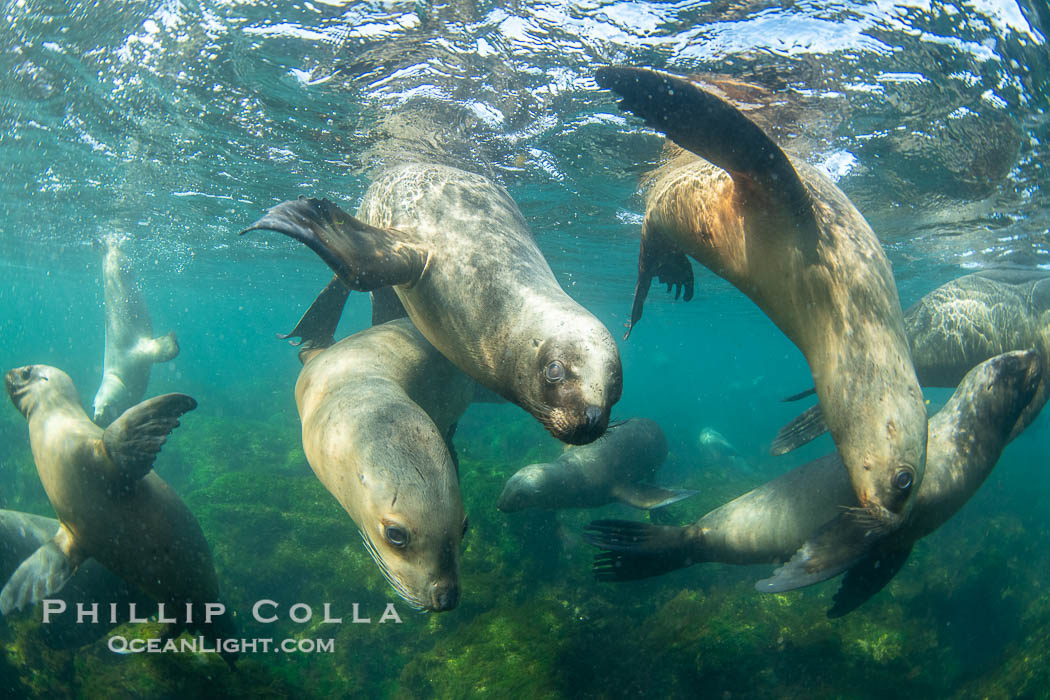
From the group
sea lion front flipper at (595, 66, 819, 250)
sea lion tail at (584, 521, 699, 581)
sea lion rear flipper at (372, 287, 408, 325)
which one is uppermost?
sea lion front flipper at (595, 66, 819, 250)

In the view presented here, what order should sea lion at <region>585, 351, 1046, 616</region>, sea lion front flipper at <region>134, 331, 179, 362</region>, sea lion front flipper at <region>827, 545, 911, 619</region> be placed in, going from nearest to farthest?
sea lion at <region>585, 351, 1046, 616</region> → sea lion front flipper at <region>827, 545, 911, 619</region> → sea lion front flipper at <region>134, 331, 179, 362</region>

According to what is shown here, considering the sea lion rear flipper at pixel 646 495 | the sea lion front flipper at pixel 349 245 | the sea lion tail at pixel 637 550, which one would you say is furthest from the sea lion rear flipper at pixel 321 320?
the sea lion rear flipper at pixel 646 495

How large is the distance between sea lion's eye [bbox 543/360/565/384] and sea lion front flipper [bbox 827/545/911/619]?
2.39m

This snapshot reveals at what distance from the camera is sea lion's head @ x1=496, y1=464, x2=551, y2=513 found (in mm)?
7043

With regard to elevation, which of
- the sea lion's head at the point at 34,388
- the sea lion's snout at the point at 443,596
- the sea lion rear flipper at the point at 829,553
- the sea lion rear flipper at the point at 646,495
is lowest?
the sea lion rear flipper at the point at 646,495

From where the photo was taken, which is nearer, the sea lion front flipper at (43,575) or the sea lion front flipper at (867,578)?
the sea lion front flipper at (867,578)

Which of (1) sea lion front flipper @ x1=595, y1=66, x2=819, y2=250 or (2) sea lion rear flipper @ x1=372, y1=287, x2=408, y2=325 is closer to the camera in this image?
(1) sea lion front flipper @ x1=595, y1=66, x2=819, y2=250

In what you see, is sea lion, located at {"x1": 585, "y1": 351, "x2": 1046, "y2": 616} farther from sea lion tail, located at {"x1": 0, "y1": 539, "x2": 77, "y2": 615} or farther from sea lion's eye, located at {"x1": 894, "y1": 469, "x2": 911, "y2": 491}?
sea lion tail, located at {"x1": 0, "y1": 539, "x2": 77, "y2": 615}

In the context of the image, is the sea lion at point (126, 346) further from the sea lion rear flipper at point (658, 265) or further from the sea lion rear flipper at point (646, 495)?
the sea lion rear flipper at point (658, 265)

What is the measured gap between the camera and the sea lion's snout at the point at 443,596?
2.28 metres

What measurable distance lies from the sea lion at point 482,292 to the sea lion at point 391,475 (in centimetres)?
54

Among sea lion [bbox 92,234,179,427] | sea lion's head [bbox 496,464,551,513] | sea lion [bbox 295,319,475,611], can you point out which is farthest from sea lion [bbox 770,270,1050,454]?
sea lion [bbox 92,234,179,427]

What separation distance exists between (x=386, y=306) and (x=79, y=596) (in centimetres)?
402

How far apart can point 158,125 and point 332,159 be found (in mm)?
2952
